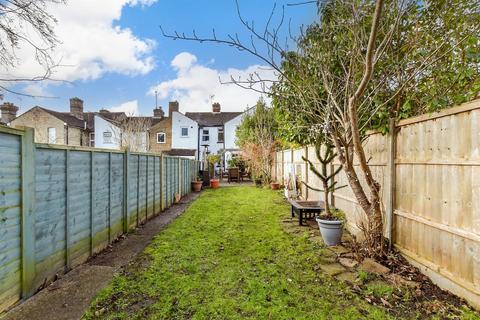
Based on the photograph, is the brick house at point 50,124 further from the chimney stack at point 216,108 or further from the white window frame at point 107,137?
the chimney stack at point 216,108

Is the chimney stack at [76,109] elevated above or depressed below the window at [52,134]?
above

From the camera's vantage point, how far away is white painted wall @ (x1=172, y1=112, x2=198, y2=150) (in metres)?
27.2

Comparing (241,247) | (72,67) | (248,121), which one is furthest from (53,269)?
(248,121)

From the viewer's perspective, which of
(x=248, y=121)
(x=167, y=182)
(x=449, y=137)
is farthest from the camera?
(x=248, y=121)

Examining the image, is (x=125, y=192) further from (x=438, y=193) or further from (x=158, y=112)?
(x=158, y=112)

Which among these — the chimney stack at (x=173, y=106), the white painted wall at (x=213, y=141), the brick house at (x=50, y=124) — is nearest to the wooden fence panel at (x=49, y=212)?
the white painted wall at (x=213, y=141)

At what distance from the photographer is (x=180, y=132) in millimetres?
27188

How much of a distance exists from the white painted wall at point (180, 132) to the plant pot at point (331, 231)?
76.9ft

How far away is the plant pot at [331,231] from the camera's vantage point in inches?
183

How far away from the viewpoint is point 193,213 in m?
7.99

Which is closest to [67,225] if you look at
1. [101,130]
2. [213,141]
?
[213,141]

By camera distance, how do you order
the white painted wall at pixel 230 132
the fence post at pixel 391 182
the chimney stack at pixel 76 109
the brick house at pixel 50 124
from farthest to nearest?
the chimney stack at pixel 76 109, the white painted wall at pixel 230 132, the brick house at pixel 50 124, the fence post at pixel 391 182

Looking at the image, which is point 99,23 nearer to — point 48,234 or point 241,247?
point 48,234

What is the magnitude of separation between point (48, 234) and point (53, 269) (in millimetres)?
494
